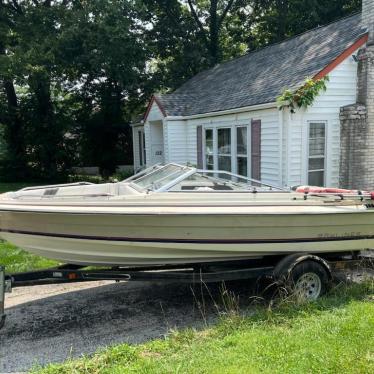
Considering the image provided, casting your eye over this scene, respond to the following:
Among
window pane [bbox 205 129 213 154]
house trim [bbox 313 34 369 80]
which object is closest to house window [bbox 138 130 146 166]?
window pane [bbox 205 129 213 154]

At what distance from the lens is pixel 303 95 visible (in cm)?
912

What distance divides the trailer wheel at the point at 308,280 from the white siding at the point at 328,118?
470 centimetres

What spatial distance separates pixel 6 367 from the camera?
393 centimetres

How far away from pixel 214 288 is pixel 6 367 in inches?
115

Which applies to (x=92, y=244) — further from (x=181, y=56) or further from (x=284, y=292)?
(x=181, y=56)

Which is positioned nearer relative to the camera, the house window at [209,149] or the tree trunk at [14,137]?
the house window at [209,149]

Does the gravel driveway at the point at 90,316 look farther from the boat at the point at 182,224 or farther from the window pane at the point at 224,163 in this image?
the window pane at the point at 224,163

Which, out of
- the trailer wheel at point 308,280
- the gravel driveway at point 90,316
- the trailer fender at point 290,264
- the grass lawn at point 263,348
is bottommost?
the gravel driveway at point 90,316

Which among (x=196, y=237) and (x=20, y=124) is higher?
(x=20, y=124)

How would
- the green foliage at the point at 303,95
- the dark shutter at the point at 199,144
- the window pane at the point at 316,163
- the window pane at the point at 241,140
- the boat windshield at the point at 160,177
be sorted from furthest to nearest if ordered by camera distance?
the dark shutter at the point at 199,144 < the window pane at the point at 241,140 < the window pane at the point at 316,163 < the green foliage at the point at 303,95 < the boat windshield at the point at 160,177

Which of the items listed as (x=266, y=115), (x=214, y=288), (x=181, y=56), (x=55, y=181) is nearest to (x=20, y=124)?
(x=55, y=181)

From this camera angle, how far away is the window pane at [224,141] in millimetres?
12047

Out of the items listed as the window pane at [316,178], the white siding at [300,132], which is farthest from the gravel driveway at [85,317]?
the window pane at [316,178]

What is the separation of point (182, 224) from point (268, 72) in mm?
8936
